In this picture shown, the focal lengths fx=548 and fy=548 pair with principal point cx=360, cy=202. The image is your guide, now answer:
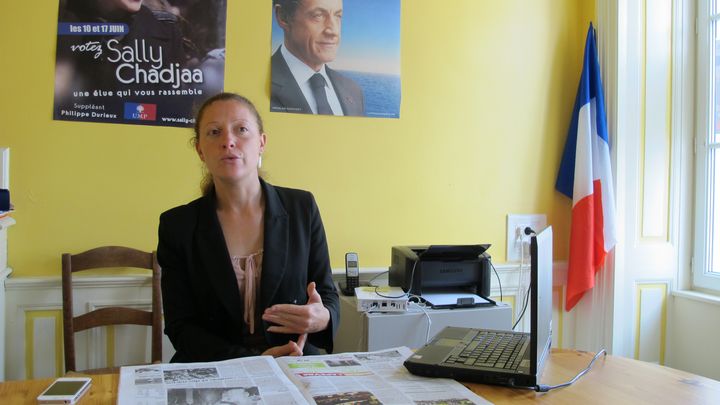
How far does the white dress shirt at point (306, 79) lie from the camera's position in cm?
268

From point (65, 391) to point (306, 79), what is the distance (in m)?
1.97

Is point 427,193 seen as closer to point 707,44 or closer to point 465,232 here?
point 465,232

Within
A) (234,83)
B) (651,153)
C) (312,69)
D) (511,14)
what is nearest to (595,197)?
(651,153)

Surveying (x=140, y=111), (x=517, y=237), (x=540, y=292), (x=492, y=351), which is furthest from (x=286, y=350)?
(x=517, y=237)

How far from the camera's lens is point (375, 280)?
2.84m

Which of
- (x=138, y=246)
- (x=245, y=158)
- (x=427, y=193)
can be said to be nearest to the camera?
(x=245, y=158)

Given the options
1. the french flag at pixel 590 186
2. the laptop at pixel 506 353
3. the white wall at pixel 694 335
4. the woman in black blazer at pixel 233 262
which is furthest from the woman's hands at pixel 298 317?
the white wall at pixel 694 335

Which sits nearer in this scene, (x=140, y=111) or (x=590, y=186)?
(x=140, y=111)

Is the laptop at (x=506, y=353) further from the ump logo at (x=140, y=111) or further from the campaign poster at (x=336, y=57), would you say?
the ump logo at (x=140, y=111)

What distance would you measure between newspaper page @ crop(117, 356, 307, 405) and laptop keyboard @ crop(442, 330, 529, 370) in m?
0.35

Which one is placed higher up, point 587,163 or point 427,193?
point 587,163

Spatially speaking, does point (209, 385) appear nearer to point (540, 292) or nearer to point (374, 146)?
point (540, 292)

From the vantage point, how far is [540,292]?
1.04 meters

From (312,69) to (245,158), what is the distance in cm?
122
